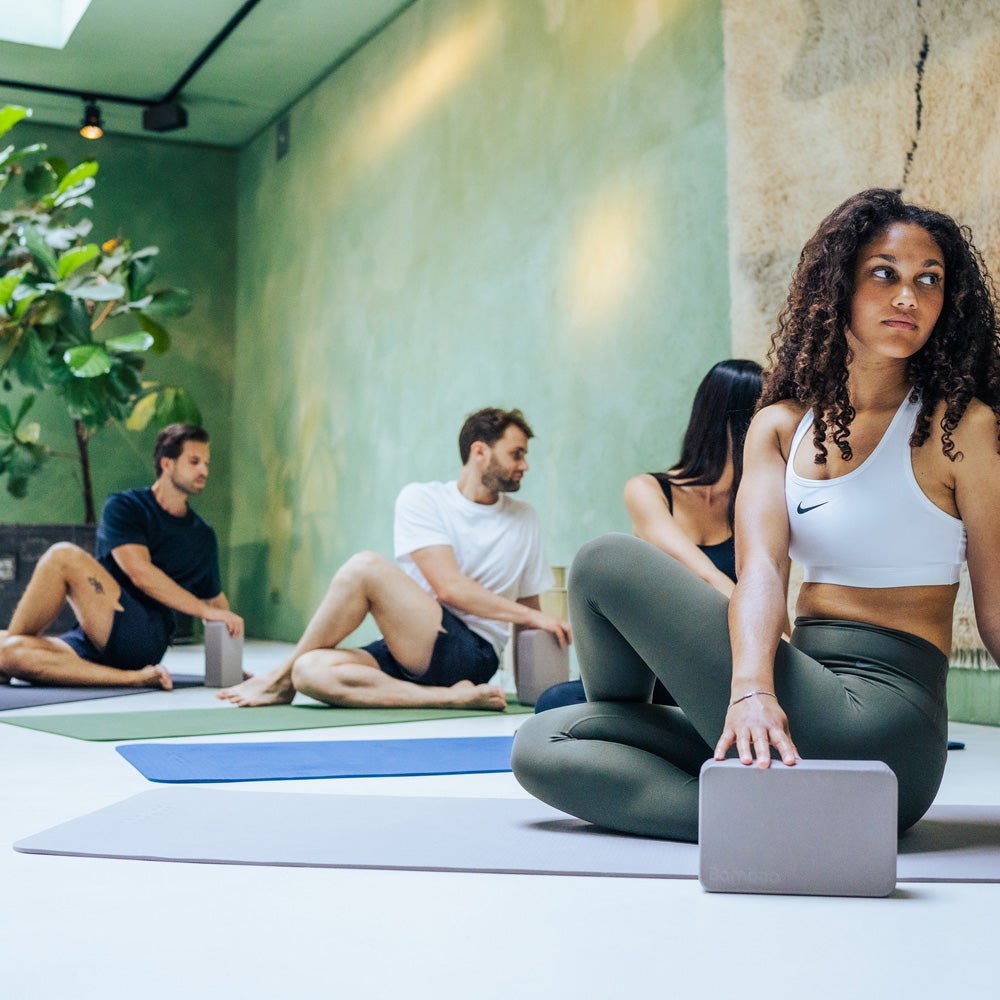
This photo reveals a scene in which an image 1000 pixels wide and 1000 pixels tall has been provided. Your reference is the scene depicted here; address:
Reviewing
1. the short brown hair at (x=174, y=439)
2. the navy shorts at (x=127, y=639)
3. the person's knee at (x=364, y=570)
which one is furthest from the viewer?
the short brown hair at (x=174, y=439)

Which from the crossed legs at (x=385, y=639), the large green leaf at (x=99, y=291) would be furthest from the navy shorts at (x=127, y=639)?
the large green leaf at (x=99, y=291)

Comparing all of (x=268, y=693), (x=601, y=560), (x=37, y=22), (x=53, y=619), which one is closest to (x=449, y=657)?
(x=268, y=693)

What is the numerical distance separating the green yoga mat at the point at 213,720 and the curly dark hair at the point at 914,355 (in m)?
1.83

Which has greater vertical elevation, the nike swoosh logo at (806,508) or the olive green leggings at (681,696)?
the nike swoosh logo at (806,508)

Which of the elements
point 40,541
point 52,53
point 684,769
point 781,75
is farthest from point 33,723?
point 52,53

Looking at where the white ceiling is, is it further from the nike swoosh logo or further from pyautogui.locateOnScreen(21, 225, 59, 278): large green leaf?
the nike swoosh logo

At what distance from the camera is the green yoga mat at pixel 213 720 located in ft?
9.68

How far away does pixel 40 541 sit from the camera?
6.79 meters

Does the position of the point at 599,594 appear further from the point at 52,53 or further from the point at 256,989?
the point at 52,53

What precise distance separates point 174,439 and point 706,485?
2.29 metres

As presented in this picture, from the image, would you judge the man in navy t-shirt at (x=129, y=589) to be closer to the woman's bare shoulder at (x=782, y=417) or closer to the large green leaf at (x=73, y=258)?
the large green leaf at (x=73, y=258)

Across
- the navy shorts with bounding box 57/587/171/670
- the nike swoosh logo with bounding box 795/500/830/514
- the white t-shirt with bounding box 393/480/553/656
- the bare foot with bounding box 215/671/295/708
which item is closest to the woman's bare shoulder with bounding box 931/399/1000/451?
the nike swoosh logo with bounding box 795/500/830/514

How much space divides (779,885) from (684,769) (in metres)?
0.29

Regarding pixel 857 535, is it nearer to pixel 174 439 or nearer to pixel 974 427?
pixel 974 427
